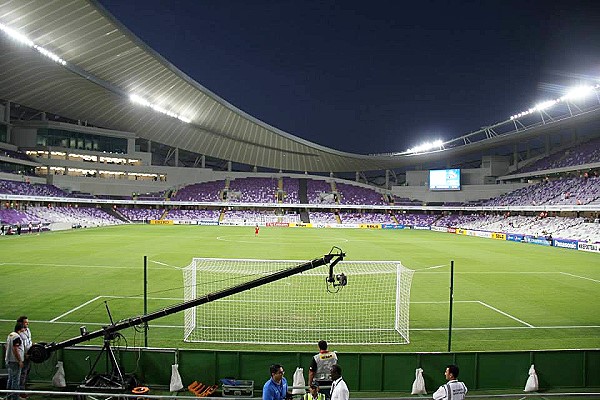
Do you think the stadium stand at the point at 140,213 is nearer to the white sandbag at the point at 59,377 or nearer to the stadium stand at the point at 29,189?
the stadium stand at the point at 29,189

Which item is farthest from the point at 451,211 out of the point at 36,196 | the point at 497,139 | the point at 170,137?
the point at 36,196

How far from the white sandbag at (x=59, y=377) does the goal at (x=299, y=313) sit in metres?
3.68

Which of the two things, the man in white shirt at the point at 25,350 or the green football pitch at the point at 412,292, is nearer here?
the man in white shirt at the point at 25,350

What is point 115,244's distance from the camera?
36.3 meters

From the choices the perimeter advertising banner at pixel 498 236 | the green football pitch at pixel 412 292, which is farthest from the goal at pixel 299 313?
the perimeter advertising banner at pixel 498 236

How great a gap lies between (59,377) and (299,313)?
7.76 meters

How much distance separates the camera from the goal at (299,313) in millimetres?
12570

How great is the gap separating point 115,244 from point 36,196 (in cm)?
2890

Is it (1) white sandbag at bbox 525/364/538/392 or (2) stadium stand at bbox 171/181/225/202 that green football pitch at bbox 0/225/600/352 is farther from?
(2) stadium stand at bbox 171/181/225/202

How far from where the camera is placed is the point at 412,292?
19.1 m

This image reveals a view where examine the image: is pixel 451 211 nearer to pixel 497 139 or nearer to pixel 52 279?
pixel 497 139

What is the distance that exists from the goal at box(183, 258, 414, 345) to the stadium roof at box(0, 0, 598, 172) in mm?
25172

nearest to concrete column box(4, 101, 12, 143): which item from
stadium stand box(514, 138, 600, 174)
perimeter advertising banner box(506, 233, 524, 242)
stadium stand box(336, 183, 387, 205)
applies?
stadium stand box(336, 183, 387, 205)

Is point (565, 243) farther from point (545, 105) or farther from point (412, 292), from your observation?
point (412, 292)
